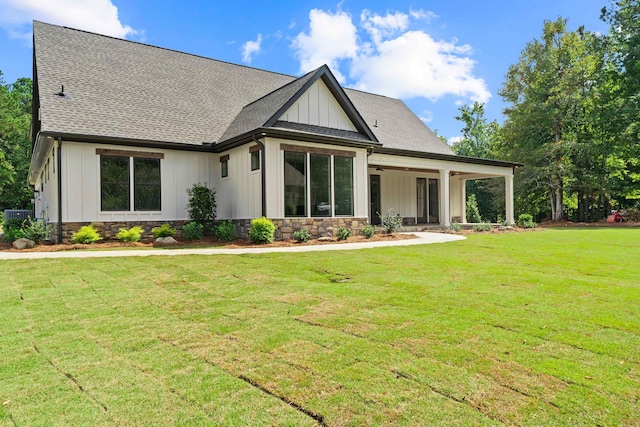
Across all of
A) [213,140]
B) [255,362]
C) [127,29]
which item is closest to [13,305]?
[255,362]

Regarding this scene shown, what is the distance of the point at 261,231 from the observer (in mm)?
11516

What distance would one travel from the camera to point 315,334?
12.2 ft

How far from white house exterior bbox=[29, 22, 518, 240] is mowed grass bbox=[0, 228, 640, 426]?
6.16 m

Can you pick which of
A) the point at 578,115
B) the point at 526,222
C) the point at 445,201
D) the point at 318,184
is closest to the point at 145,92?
the point at 318,184

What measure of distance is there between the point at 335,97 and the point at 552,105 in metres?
19.5

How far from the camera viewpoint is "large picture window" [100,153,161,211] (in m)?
12.3

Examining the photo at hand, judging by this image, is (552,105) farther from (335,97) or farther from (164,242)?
(164,242)

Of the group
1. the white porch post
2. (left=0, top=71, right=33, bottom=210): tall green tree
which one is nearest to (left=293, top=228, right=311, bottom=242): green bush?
the white porch post

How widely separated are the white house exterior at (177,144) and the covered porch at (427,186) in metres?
1.97

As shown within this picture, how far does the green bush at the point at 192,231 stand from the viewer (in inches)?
496

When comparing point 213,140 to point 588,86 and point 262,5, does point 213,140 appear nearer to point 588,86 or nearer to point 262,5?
point 262,5

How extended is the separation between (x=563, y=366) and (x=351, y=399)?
5.39ft

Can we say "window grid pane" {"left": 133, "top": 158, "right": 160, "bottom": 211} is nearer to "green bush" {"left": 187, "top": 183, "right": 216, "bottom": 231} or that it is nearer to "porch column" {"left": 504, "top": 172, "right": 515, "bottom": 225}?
"green bush" {"left": 187, "top": 183, "right": 216, "bottom": 231}

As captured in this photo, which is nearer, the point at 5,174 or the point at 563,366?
the point at 563,366
